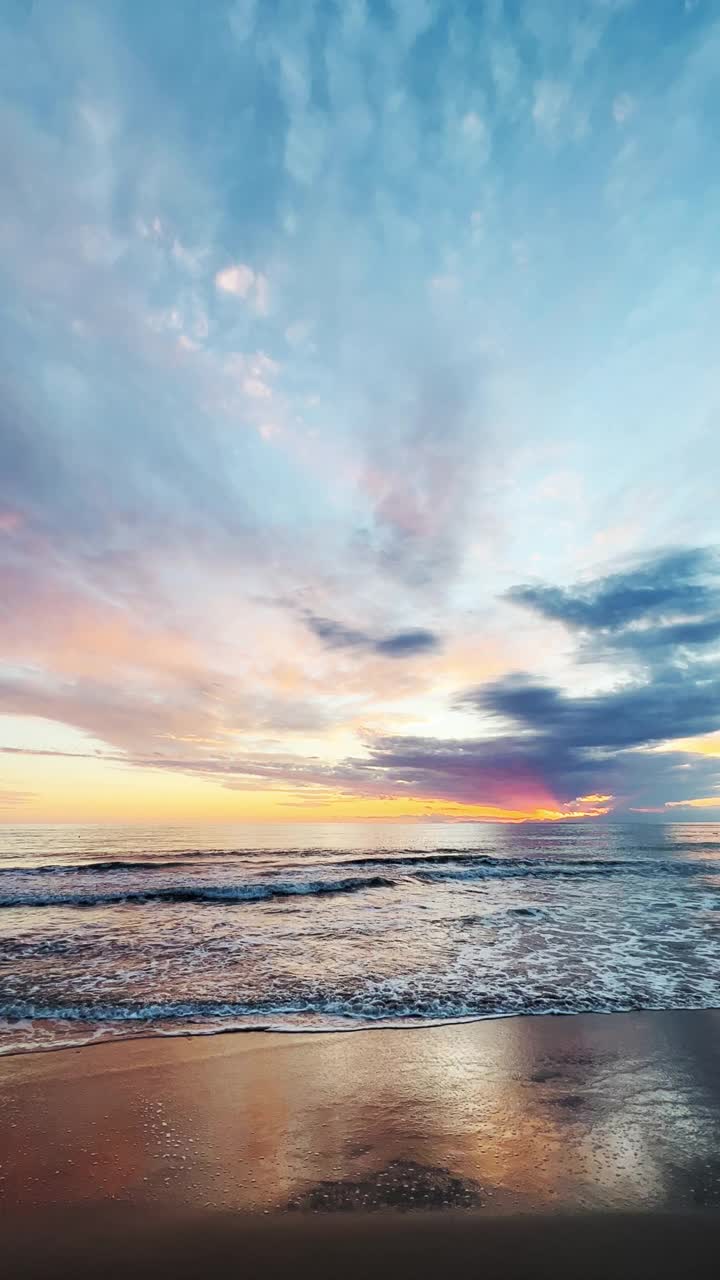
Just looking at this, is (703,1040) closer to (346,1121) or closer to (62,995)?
(346,1121)

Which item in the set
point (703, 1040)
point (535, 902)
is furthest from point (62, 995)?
point (535, 902)

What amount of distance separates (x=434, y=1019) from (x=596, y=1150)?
12.9ft

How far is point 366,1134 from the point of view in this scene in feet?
18.2

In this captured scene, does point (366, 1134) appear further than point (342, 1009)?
No

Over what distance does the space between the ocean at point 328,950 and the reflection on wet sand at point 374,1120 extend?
1125 millimetres

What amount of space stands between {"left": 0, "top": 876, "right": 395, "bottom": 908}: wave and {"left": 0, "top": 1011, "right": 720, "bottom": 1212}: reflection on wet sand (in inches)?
615

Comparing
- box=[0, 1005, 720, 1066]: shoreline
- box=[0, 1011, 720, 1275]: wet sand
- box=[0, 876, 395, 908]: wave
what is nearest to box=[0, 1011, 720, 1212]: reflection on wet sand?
box=[0, 1011, 720, 1275]: wet sand

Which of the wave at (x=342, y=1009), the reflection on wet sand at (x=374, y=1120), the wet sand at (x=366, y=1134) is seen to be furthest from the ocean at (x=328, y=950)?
the wet sand at (x=366, y=1134)

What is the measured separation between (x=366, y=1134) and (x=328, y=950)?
828 centimetres

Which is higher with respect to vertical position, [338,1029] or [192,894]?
[192,894]

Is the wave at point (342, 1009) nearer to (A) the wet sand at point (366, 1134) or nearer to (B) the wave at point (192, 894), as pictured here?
(A) the wet sand at point (366, 1134)

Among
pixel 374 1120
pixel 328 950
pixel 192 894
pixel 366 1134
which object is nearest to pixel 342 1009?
pixel 374 1120

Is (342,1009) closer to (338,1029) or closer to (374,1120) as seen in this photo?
(338,1029)

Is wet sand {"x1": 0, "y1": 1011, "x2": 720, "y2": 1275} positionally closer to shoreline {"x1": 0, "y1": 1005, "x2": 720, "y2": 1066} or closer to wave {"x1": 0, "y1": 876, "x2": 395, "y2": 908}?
shoreline {"x1": 0, "y1": 1005, "x2": 720, "y2": 1066}
